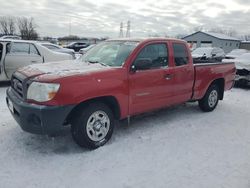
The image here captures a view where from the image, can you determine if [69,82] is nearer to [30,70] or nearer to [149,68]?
[30,70]

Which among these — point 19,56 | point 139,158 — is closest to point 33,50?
point 19,56

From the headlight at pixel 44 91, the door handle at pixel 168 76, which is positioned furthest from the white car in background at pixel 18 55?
the door handle at pixel 168 76

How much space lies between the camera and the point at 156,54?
4.87 meters

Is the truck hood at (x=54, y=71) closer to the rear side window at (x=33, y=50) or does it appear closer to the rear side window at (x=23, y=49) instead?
the rear side window at (x=23, y=49)

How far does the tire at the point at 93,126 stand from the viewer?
384 centimetres

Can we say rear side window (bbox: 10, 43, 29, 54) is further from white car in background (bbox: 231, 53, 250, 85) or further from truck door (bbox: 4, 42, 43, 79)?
white car in background (bbox: 231, 53, 250, 85)

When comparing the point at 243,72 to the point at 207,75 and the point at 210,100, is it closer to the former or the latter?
the point at 210,100

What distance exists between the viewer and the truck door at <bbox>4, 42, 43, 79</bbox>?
8219 mm

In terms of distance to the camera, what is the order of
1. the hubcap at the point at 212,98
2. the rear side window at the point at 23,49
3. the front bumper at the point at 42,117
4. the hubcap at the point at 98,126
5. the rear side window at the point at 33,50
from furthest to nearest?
the rear side window at the point at 33,50 → the rear side window at the point at 23,49 → the hubcap at the point at 212,98 → the hubcap at the point at 98,126 → the front bumper at the point at 42,117

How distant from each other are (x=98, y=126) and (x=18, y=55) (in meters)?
5.66

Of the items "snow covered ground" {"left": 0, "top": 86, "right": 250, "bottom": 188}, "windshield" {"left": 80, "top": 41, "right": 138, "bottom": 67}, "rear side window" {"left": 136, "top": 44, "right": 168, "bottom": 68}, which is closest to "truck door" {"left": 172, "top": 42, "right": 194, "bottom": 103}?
"rear side window" {"left": 136, "top": 44, "right": 168, "bottom": 68}

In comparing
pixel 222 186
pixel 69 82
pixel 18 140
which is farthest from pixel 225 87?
pixel 18 140

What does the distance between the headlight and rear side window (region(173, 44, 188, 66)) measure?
8.73ft

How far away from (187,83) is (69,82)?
112 inches
